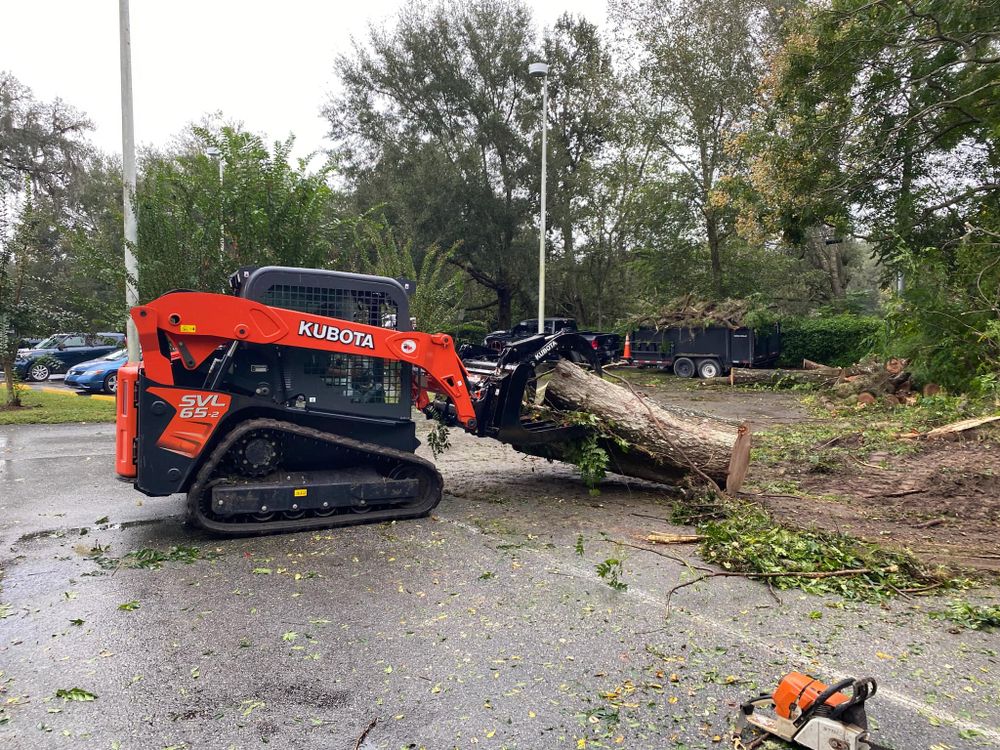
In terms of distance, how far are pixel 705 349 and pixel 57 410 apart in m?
18.7

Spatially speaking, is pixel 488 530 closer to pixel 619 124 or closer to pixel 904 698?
pixel 904 698

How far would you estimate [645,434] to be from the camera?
24.8ft

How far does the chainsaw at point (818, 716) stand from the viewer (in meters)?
2.89

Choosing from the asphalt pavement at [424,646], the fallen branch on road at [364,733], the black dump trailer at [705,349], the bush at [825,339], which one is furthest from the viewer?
the bush at [825,339]

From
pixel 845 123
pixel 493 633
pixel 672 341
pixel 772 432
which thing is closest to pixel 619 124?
pixel 672 341

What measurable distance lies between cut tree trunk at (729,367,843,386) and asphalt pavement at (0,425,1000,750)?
Result: 46.7 ft

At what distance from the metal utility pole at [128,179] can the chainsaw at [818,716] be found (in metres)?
11.9

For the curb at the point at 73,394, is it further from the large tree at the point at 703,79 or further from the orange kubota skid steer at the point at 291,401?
the large tree at the point at 703,79

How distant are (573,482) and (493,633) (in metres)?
4.52

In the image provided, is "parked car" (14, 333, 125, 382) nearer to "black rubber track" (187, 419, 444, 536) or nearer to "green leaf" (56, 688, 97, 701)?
"black rubber track" (187, 419, 444, 536)

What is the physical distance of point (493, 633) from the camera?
4.32 metres

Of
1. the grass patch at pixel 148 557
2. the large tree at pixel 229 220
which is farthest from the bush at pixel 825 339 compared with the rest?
the grass patch at pixel 148 557

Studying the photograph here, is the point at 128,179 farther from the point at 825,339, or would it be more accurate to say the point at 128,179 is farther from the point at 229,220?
the point at 825,339

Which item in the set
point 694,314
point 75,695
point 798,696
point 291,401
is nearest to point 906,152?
point 694,314
